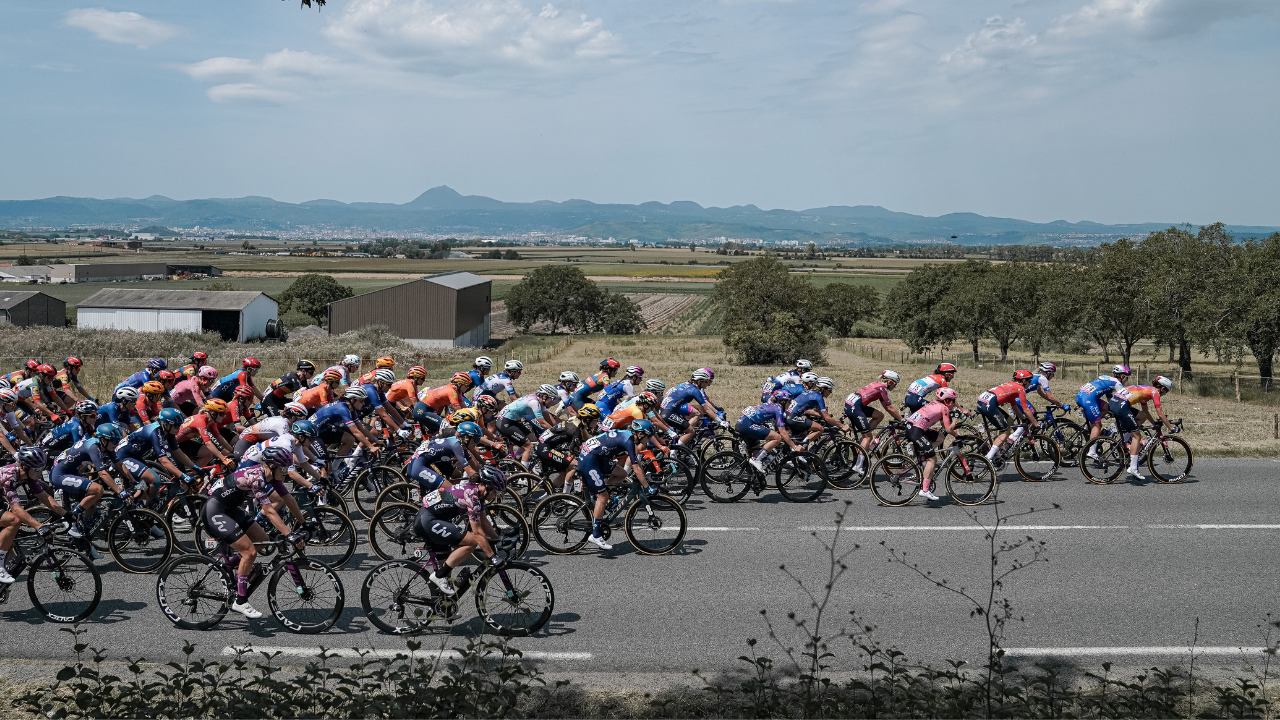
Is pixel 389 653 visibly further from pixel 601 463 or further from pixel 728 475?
pixel 728 475

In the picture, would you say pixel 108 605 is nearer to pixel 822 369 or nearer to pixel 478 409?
pixel 478 409

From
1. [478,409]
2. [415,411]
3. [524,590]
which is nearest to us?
[524,590]

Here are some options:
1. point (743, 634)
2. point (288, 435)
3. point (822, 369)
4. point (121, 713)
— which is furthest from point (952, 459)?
point (822, 369)

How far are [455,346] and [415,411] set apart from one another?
48.4 meters

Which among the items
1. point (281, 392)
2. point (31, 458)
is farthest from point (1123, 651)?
point (281, 392)

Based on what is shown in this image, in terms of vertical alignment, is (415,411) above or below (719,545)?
above

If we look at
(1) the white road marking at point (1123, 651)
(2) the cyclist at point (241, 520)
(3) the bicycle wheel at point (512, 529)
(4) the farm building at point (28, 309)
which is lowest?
(4) the farm building at point (28, 309)

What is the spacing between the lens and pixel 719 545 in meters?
11.7

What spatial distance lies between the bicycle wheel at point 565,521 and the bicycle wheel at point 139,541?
4.30m

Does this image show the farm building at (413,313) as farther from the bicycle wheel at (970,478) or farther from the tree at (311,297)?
the bicycle wheel at (970,478)

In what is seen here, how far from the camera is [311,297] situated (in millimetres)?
85562

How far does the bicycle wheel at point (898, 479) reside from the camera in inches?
545

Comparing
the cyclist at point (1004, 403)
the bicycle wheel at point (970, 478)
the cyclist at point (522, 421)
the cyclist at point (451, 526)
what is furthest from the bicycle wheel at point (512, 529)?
the cyclist at point (1004, 403)

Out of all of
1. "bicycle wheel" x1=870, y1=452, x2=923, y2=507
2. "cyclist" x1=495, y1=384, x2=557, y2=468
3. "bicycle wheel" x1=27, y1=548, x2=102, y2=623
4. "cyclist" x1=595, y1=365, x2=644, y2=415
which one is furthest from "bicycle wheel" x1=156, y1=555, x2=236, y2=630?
"bicycle wheel" x1=870, y1=452, x2=923, y2=507
